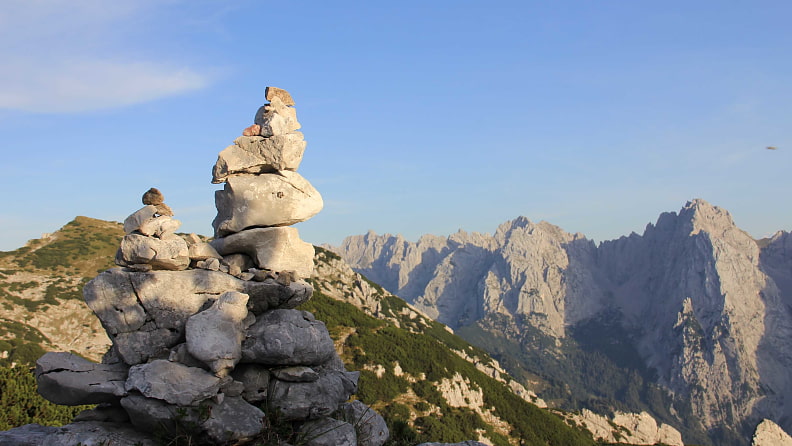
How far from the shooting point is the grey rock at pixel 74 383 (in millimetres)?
16828

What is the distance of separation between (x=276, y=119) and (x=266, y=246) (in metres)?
5.77

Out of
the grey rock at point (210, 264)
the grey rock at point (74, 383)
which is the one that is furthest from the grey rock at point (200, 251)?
the grey rock at point (74, 383)

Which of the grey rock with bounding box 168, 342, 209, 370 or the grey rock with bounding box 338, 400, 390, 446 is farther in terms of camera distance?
the grey rock with bounding box 338, 400, 390, 446

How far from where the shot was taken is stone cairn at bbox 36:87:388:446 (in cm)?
1662

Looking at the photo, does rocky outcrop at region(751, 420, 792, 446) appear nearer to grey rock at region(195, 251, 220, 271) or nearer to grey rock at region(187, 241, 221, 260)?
grey rock at region(187, 241, 221, 260)

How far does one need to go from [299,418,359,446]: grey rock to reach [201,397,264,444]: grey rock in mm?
1829

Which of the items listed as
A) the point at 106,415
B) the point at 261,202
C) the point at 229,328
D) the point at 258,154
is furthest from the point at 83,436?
the point at 258,154

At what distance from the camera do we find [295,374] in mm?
18859

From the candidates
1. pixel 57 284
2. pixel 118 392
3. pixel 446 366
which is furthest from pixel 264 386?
pixel 57 284

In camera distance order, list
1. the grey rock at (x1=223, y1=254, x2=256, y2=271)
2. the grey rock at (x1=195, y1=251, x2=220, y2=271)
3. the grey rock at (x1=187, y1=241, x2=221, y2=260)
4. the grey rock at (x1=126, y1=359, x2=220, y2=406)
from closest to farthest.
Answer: the grey rock at (x1=126, y1=359, x2=220, y2=406) < the grey rock at (x1=195, y1=251, x2=220, y2=271) < the grey rock at (x1=187, y1=241, x2=221, y2=260) < the grey rock at (x1=223, y1=254, x2=256, y2=271)

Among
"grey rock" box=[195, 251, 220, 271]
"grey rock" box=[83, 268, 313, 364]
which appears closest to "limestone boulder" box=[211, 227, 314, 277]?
"grey rock" box=[195, 251, 220, 271]

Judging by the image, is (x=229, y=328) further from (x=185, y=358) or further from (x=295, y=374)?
(x=295, y=374)

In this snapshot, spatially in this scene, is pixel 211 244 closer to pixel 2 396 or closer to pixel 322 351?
pixel 322 351

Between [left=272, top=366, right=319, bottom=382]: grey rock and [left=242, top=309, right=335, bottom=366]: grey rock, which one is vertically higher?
[left=242, top=309, right=335, bottom=366]: grey rock
